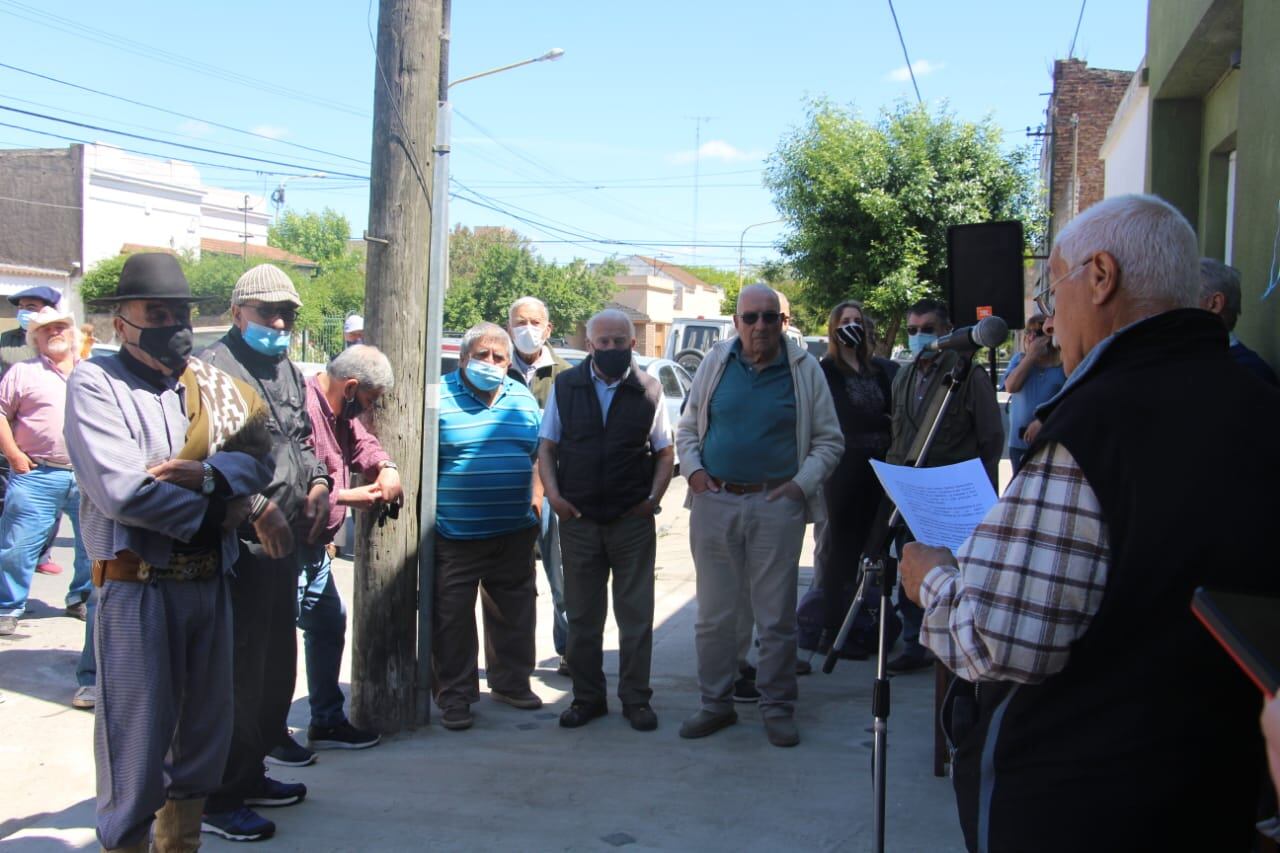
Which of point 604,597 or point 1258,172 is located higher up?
point 1258,172

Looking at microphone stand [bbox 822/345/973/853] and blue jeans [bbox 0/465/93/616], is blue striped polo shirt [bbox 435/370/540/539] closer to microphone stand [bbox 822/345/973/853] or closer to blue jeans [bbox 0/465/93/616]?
microphone stand [bbox 822/345/973/853]

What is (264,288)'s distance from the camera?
4141 mm

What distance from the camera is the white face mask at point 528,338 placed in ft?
20.7

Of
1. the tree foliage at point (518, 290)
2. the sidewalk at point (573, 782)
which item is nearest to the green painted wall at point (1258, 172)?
the sidewalk at point (573, 782)

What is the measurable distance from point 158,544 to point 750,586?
288 cm

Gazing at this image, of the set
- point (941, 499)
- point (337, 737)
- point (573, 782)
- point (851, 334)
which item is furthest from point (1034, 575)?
point (851, 334)

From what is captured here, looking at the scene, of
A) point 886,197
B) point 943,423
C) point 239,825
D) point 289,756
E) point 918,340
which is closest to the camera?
point 239,825

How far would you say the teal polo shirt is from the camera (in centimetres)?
518

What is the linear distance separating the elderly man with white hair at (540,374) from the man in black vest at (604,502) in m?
0.90

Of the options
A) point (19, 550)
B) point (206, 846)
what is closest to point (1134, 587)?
point (206, 846)

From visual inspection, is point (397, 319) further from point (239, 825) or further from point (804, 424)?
point (239, 825)

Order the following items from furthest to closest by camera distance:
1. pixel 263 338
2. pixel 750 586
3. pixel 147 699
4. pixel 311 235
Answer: pixel 311 235, pixel 750 586, pixel 263 338, pixel 147 699

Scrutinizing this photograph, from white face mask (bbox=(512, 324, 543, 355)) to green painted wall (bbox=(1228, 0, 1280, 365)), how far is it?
12.0 ft

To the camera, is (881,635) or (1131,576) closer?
(1131,576)
